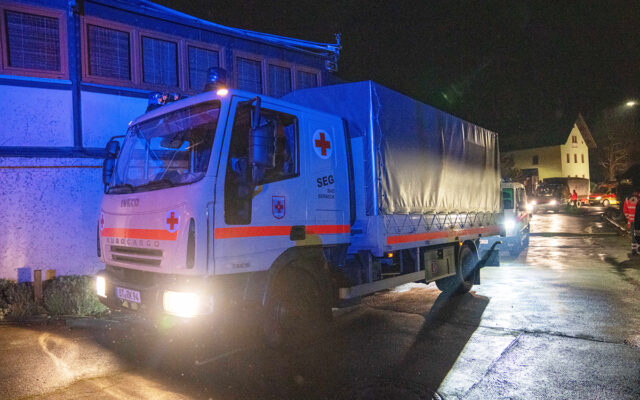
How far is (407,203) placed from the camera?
640 centimetres

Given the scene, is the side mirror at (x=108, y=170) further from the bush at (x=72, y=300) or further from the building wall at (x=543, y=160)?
the building wall at (x=543, y=160)

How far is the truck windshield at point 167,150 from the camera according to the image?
4.43m

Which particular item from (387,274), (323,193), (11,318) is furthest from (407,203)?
(11,318)

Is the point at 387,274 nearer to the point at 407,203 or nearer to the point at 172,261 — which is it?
the point at 407,203

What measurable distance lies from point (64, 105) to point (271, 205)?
6.60 m

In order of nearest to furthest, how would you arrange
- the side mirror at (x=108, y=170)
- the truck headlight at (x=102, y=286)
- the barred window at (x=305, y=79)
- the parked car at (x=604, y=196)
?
the truck headlight at (x=102, y=286) → the side mirror at (x=108, y=170) → the barred window at (x=305, y=79) → the parked car at (x=604, y=196)

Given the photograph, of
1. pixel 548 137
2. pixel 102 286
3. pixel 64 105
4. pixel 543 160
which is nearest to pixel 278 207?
Answer: pixel 102 286

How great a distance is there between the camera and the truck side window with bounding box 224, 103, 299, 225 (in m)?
4.28

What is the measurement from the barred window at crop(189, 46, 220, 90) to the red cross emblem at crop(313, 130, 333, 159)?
254 inches

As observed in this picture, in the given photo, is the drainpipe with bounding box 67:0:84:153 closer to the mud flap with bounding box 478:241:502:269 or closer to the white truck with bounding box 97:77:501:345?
the white truck with bounding box 97:77:501:345

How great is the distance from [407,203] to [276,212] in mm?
2384

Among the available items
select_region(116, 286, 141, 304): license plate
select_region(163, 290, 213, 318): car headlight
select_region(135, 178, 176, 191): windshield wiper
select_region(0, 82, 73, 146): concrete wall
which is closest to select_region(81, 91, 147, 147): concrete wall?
select_region(0, 82, 73, 146): concrete wall

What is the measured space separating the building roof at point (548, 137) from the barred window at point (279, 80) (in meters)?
48.5

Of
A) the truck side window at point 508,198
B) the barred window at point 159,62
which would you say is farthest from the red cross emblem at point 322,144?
the truck side window at point 508,198
